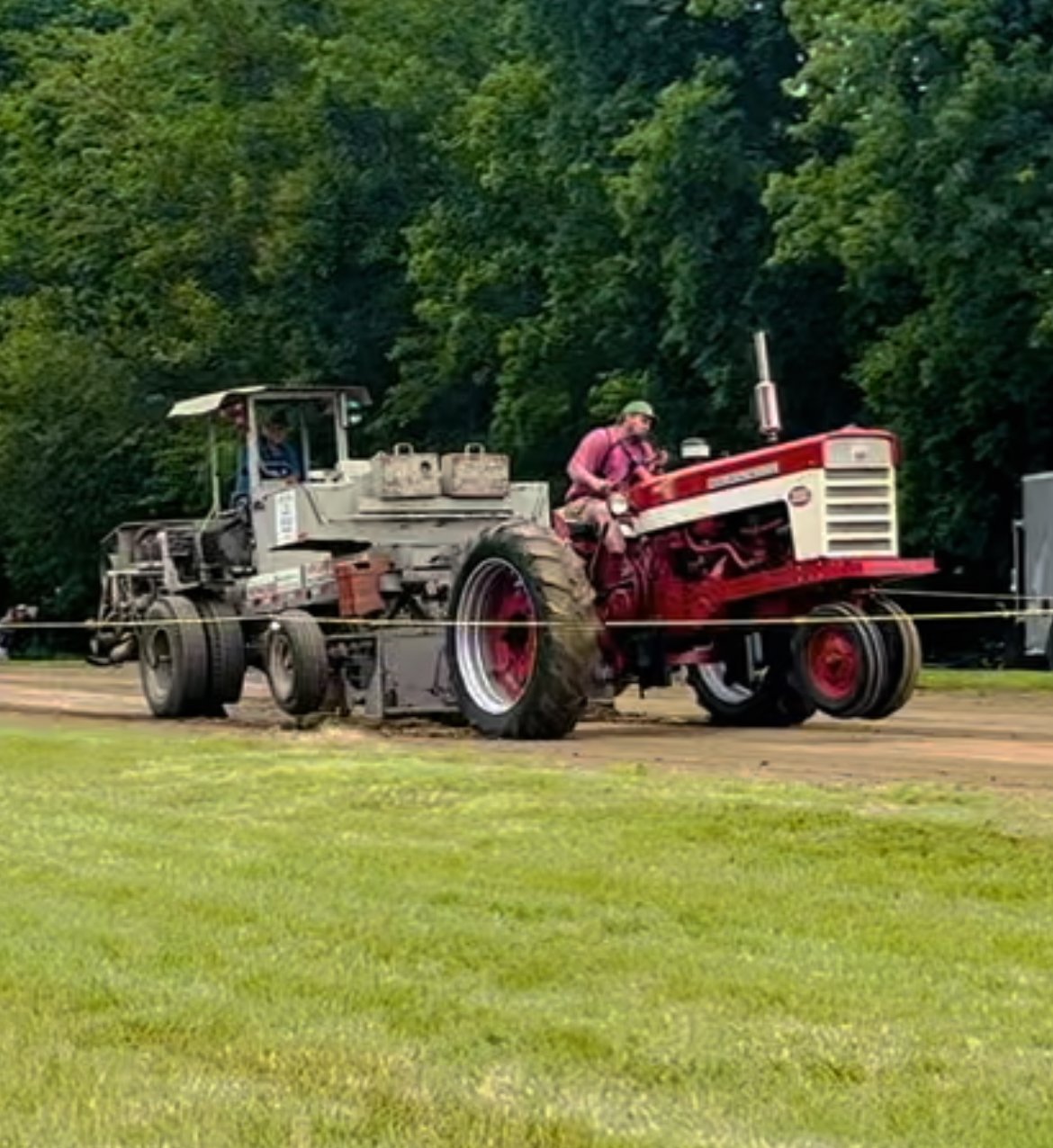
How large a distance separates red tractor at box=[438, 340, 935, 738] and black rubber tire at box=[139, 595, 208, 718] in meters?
4.09

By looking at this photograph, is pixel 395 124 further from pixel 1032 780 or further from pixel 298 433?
pixel 1032 780

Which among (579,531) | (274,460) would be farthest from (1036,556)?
(579,531)

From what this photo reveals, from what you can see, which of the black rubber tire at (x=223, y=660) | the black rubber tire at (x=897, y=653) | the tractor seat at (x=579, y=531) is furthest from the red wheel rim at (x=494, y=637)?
the black rubber tire at (x=223, y=660)

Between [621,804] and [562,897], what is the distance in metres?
2.75

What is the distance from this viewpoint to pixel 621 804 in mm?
11234

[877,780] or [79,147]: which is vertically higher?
[79,147]

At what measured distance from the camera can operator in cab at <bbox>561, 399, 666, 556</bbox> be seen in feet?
56.7

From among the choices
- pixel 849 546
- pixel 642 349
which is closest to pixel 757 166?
pixel 642 349

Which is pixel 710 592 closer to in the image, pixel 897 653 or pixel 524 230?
pixel 897 653

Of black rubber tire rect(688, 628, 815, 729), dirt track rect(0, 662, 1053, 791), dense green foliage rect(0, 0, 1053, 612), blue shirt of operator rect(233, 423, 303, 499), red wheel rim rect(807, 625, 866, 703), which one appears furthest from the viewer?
dense green foliage rect(0, 0, 1053, 612)

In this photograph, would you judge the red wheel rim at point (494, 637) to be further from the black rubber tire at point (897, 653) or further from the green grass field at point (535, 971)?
the green grass field at point (535, 971)

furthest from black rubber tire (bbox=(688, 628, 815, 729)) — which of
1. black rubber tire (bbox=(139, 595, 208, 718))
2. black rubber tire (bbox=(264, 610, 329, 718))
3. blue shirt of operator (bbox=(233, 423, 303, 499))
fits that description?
blue shirt of operator (bbox=(233, 423, 303, 499))

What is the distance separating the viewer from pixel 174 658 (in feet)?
69.8

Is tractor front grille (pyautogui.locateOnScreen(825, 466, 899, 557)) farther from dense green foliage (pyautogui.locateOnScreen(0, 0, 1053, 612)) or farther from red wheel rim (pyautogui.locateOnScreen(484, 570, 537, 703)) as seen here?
dense green foliage (pyautogui.locateOnScreen(0, 0, 1053, 612))
